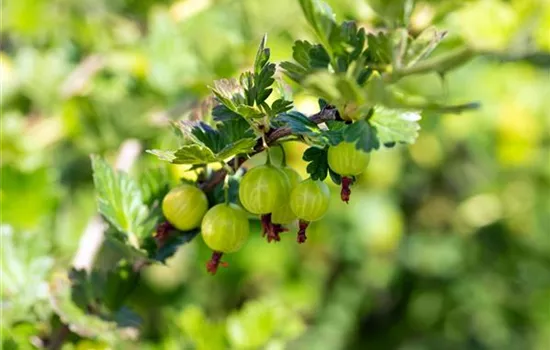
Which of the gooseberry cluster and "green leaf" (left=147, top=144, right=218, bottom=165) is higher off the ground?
"green leaf" (left=147, top=144, right=218, bottom=165)

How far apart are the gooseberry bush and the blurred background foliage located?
1.5 inches

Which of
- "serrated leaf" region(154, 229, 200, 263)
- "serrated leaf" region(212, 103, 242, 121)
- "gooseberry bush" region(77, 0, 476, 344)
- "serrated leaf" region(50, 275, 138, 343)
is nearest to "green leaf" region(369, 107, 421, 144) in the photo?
"gooseberry bush" region(77, 0, 476, 344)

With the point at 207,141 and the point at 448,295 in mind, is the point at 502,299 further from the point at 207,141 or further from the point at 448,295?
the point at 207,141

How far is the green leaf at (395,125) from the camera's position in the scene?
53cm

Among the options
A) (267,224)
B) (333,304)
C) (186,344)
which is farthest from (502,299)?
(267,224)

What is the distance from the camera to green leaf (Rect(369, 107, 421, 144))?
0.53 metres

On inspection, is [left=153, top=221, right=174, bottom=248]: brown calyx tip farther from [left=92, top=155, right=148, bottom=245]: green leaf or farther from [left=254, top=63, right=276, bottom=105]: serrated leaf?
[left=254, top=63, right=276, bottom=105]: serrated leaf

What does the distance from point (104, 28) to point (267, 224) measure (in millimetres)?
960

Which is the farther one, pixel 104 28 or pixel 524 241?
pixel 524 241

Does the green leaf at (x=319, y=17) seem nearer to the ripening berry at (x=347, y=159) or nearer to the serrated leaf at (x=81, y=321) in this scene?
the ripening berry at (x=347, y=159)

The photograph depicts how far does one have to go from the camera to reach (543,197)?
2.10m

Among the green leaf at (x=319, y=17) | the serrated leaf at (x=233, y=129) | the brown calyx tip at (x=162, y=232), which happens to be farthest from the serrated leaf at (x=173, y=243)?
the green leaf at (x=319, y=17)

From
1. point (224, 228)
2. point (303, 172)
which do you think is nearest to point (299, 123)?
point (224, 228)

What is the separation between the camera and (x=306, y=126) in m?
0.55
